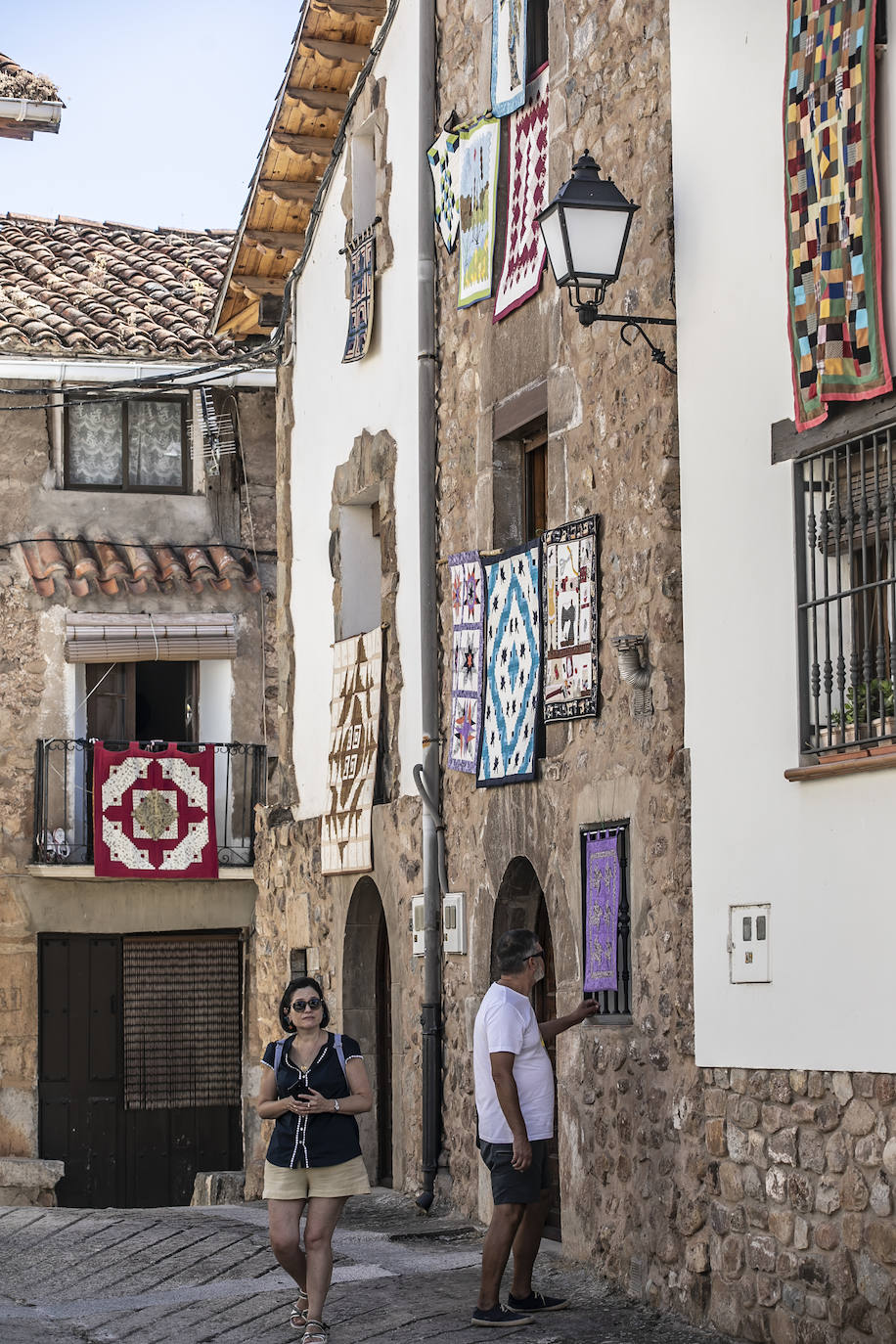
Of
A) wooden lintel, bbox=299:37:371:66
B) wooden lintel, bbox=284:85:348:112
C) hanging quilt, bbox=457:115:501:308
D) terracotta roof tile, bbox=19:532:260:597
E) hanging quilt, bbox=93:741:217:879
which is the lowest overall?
hanging quilt, bbox=93:741:217:879

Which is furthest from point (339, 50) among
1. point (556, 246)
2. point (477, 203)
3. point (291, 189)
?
point (556, 246)

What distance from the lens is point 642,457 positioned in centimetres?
966

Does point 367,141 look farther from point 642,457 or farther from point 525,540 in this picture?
point 642,457

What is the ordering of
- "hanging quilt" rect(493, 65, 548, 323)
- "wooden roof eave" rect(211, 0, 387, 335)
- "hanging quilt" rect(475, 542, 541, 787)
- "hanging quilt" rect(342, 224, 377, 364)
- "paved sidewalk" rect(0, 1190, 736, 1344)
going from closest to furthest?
"paved sidewalk" rect(0, 1190, 736, 1344), "hanging quilt" rect(475, 542, 541, 787), "hanging quilt" rect(493, 65, 548, 323), "hanging quilt" rect(342, 224, 377, 364), "wooden roof eave" rect(211, 0, 387, 335)

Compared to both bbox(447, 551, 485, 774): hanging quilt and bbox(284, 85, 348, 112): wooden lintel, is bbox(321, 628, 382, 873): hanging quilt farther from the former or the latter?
bbox(284, 85, 348, 112): wooden lintel

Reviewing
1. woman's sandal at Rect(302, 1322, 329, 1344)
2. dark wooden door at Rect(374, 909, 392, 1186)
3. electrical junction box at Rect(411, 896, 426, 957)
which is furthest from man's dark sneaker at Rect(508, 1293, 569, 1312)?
dark wooden door at Rect(374, 909, 392, 1186)

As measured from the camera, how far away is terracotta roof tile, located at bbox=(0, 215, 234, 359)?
2052cm

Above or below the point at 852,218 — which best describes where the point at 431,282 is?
above

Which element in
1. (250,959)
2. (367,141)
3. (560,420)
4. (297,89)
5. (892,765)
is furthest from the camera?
(250,959)

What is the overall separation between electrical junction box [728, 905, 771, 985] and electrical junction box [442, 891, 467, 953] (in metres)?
3.78

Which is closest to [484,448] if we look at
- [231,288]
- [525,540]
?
[525,540]

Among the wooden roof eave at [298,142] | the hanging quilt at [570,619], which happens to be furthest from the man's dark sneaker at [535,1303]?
the wooden roof eave at [298,142]

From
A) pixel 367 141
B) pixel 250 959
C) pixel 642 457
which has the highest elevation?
pixel 367 141

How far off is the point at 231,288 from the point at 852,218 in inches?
478
